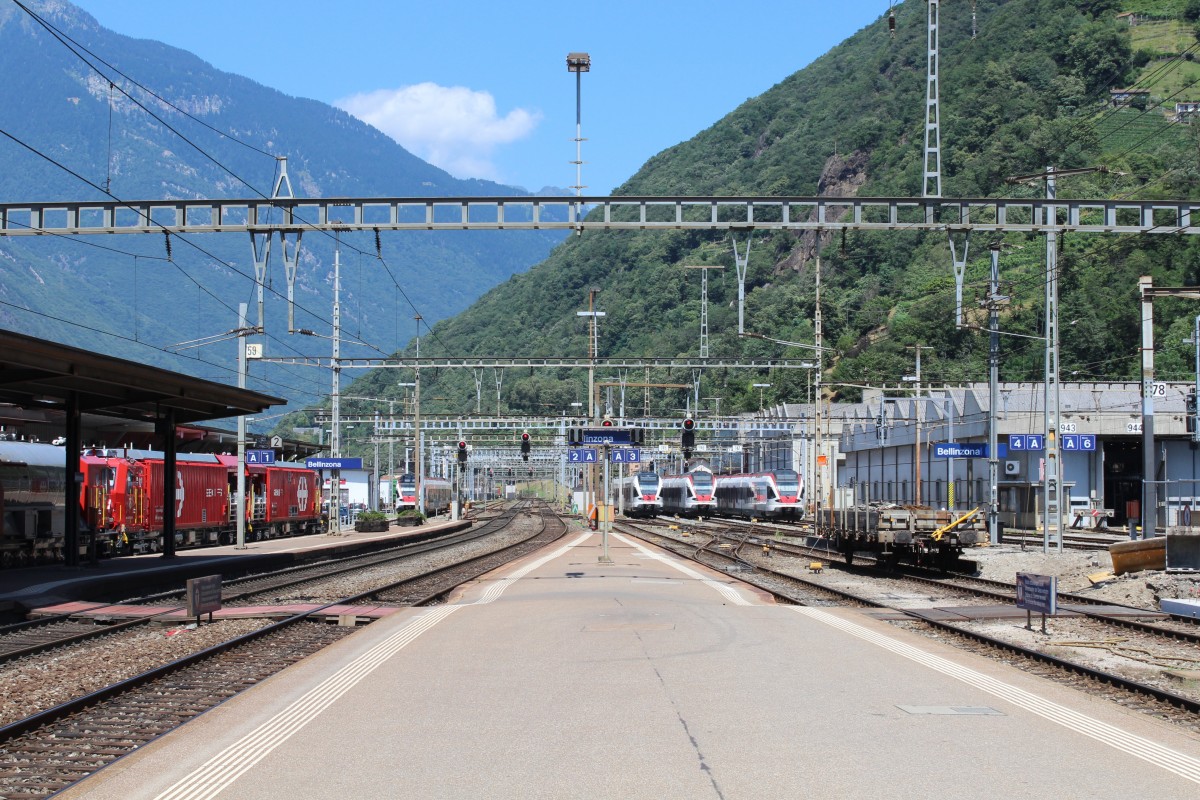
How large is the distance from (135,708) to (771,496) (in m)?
61.4

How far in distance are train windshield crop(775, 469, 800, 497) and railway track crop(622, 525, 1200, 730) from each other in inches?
1371

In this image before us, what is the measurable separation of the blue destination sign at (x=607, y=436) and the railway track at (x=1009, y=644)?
4.34 metres

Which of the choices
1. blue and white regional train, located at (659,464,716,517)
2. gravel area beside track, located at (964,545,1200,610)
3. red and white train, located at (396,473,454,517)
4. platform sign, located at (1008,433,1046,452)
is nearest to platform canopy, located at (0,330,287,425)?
gravel area beside track, located at (964,545,1200,610)

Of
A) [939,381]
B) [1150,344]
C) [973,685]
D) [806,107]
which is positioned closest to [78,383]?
[973,685]

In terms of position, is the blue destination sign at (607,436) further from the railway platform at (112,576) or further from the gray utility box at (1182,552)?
the gray utility box at (1182,552)

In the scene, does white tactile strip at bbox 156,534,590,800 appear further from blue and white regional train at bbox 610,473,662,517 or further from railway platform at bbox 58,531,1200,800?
blue and white regional train at bbox 610,473,662,517

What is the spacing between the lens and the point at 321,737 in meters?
9.87

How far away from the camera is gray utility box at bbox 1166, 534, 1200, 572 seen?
26000 mm

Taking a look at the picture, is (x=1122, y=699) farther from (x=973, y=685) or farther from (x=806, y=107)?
(x=806, y=107)

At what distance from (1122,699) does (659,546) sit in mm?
35395

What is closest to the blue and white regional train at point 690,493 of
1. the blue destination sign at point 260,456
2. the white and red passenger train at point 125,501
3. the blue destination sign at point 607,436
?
the white and red passenger train at point 125,501

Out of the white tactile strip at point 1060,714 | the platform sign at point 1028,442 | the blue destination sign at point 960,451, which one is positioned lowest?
the white tactile strip at point 1060,714

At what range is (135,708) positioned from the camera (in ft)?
38.9

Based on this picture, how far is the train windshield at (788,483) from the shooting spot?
2808 inches
